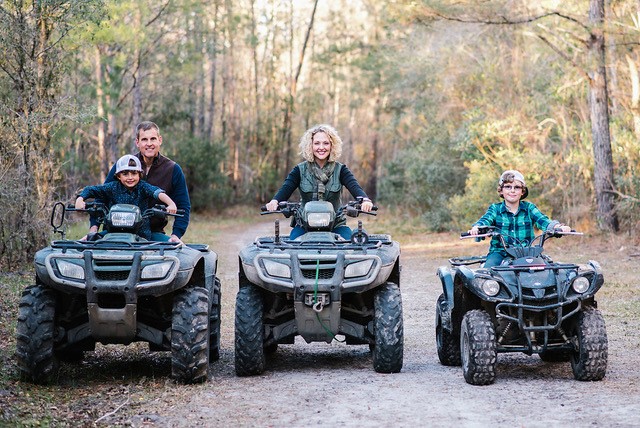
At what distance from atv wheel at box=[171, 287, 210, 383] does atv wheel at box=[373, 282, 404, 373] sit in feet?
4.82

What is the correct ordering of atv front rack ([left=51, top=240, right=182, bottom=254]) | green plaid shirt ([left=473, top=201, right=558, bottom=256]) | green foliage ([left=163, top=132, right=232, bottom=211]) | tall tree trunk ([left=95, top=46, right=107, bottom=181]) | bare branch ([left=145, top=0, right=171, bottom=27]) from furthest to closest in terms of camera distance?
1. green foliage ([left=163, top=132, right=232, bottom=211])
2. bare branch ([left=145, top=0, right=171, bottom=27])
3. tall tree trunk ([left=95, top=46, right=107, bottom=181])
4. green plaid shirt ([left=473, top=201, right=558, bottom=256])
5. atv front rack ([left=51, top=240, right=182, bottom=254])

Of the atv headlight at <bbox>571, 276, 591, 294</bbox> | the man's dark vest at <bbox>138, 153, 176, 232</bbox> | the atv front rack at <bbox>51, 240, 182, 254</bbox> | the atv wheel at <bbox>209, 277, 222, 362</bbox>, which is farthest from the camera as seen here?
the man's dark vest at <bbox>138, 153, 176, 232</bbox>

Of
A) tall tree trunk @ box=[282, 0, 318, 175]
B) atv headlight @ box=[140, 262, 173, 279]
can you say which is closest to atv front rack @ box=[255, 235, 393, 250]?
atv headlight @ box=[140, 262, 173, 279]

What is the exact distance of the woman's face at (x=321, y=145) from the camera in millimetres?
9109

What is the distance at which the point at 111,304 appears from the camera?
297 inches

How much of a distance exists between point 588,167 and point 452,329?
15312 mm

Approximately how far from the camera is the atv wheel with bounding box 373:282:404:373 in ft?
26.4

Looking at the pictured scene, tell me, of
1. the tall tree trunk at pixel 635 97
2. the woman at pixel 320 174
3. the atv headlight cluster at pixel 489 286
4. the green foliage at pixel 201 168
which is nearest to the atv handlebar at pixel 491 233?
the atv headlight cluster at pixel 489 286

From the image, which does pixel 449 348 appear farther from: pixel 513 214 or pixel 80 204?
pixel 80 204

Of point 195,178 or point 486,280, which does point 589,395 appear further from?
point 195,178

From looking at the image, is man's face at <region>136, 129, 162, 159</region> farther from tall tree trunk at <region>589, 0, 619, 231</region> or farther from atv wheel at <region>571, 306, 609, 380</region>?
tall tree trunk at <region>589, 0, 619, 231</region>

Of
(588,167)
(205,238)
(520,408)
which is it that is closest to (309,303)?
(520,408)

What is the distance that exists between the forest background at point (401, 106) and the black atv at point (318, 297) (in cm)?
622

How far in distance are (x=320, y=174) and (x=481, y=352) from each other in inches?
102
